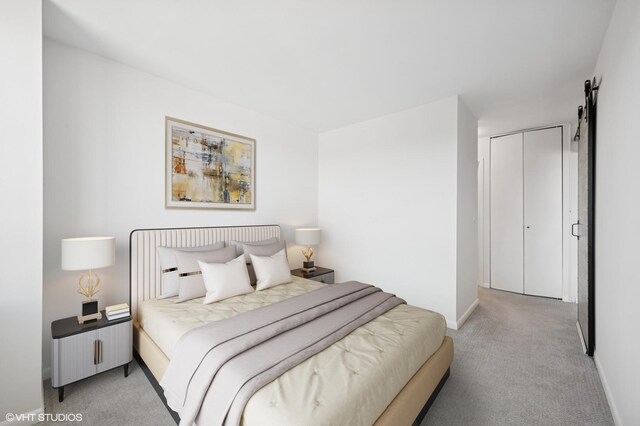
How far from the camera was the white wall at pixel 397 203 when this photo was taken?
10.6 ft

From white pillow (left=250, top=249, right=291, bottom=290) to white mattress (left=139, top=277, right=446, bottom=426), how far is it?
0.35 m

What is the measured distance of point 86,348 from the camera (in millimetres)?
1970

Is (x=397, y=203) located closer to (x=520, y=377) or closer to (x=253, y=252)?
(x=253, y=252)

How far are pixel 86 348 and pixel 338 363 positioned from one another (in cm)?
191

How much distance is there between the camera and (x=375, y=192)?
3896 millimetres

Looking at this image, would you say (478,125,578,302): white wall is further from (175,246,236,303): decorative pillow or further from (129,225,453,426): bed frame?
(175,246,236,303): decorative pillow

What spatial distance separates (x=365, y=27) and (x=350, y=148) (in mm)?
2222

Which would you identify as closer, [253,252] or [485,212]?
[253,252]

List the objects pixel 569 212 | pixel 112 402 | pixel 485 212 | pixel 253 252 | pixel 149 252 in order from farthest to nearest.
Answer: pixel 485 212, pixel 569 212, pixel 253 252, pixel 149 252, pixel 112 402

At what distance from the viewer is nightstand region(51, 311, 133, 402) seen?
1862mm

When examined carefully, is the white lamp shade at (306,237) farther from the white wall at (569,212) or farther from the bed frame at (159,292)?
the white wall at (569,212)

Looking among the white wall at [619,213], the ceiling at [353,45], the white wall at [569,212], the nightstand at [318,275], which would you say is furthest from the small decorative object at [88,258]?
the white wall at [569,212]

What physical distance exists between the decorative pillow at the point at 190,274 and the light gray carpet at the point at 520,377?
6.83 feet

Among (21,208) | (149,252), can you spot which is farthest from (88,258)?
(149,252)
